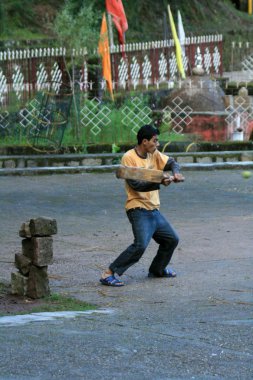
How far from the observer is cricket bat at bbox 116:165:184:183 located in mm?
9531

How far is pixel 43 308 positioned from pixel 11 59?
16.9 meters

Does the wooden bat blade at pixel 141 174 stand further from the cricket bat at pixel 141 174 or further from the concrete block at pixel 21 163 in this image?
the concrete block at pixel 21 163

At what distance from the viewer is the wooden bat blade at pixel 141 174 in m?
9.53

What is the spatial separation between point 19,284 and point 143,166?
1.67 m

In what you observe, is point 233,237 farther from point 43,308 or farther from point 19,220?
point 43,308

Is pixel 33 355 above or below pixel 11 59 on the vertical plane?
below

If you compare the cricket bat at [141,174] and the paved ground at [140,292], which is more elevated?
the cricket bat at [141,174]

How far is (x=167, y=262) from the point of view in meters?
10.1

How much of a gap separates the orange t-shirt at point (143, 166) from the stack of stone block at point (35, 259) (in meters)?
1.18

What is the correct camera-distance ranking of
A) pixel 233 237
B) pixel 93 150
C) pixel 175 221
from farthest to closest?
pixel 93 150 → pixel 175 221 → pixel 233 237

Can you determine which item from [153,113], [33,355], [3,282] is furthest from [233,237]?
[153,113]

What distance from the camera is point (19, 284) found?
359 inches

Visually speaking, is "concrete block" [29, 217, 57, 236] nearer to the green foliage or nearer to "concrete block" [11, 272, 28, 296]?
"concrete block" [11, 272, 28, 296]

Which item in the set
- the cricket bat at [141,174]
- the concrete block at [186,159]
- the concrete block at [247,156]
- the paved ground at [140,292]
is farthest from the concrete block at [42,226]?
the concrete block at [247,156]
